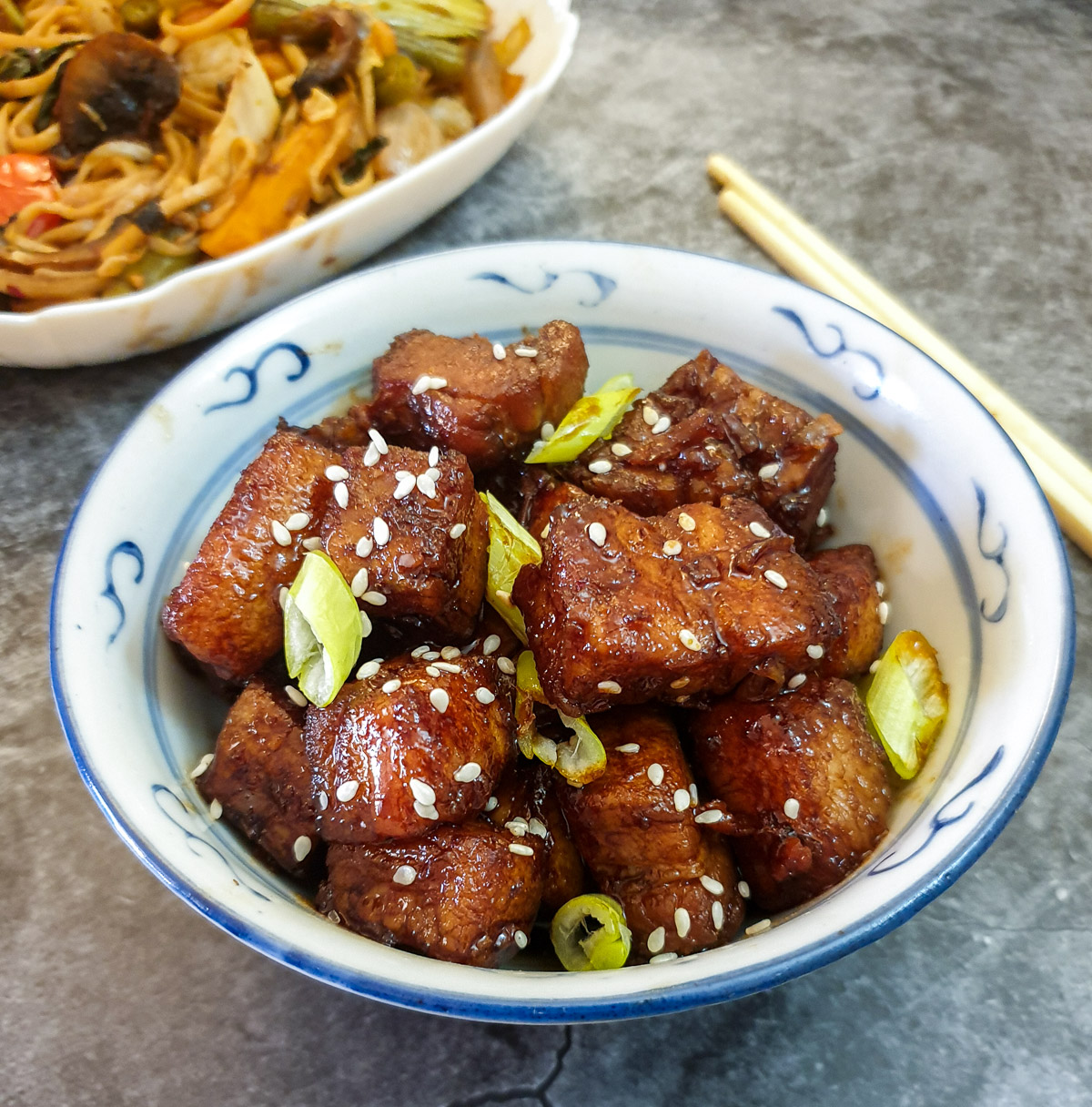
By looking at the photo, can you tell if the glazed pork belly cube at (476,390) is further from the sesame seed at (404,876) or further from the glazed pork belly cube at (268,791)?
the sesame seed at (404,876)

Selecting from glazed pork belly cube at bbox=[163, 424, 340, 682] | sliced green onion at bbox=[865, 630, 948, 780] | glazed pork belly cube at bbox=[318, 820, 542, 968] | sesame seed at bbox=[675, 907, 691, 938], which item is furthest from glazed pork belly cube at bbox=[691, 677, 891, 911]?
glazed pork belly cube at bbox=[163, 424, 340, 682]

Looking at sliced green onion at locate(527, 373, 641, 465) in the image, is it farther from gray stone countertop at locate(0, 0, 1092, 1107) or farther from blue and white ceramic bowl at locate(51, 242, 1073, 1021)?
gray stone countertop at locate(0, 0, 1092, 1107)

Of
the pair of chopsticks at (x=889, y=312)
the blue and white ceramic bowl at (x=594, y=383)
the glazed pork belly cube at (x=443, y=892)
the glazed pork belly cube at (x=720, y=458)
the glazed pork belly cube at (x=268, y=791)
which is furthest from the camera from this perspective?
the pair of chopsticks at (x=889, y=312)

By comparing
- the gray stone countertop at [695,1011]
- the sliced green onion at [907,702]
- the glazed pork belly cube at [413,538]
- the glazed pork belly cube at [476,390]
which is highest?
the glazed pork belly cube at [476,390]

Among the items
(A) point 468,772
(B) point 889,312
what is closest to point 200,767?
(A) point 468,772

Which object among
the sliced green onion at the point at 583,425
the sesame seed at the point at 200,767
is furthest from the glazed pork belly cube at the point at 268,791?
the sliced green onion at the point at 583,425

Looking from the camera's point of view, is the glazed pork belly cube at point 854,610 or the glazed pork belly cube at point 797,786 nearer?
the glazed pork belly cube at point 797,786

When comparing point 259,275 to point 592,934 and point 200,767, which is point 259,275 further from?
point 592,934
